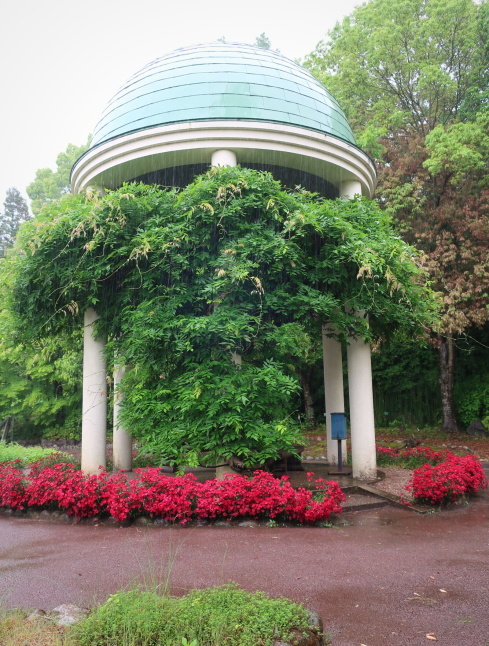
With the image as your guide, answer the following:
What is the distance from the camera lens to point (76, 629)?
3352mm

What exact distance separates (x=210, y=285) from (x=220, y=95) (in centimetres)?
475

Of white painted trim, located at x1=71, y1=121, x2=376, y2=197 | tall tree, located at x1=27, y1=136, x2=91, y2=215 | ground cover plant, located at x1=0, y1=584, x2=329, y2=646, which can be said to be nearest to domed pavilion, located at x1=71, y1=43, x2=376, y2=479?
white painted trim, located at x1=71, y1=121, x2=376, y2=197

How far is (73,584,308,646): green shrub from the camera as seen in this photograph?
3.21 meters

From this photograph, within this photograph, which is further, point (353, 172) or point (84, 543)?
point (353, 172)

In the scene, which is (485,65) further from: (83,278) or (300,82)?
A: (83,278)

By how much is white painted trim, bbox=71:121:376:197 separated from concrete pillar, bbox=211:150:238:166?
0.32ft

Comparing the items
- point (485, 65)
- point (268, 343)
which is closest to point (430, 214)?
point (485, 65)

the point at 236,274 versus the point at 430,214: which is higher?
the point at 430,214

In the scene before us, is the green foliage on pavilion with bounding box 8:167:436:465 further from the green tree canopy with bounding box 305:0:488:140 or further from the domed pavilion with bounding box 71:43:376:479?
the green tree canopy with bounding box 305:0:488:140

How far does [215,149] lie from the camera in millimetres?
9758

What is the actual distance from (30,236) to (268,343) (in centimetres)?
483

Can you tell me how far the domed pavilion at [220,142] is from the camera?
31.9 feet

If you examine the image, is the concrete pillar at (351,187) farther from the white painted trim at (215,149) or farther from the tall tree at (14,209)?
the tall tree at (14,209)

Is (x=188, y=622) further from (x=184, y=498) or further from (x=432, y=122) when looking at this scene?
(x=432, y=122)
